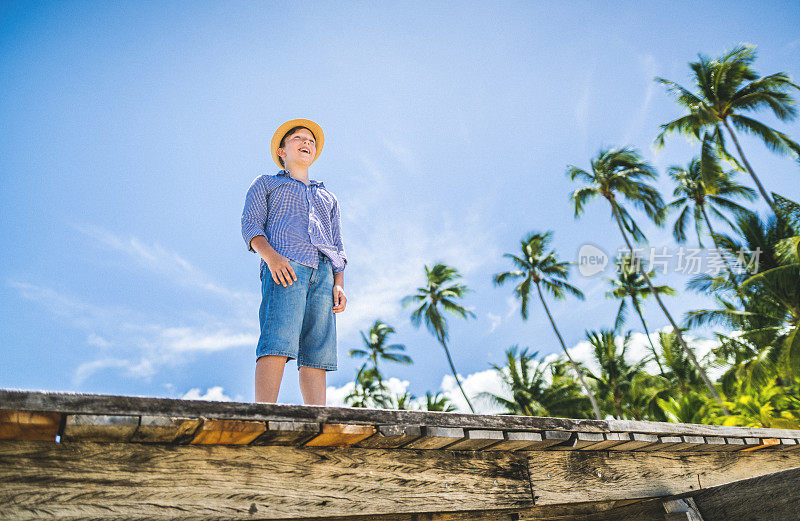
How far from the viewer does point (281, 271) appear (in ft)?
8.77

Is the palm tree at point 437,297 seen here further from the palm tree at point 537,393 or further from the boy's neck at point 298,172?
the boy's neck at point 298,172

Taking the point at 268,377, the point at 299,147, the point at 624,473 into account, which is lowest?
the point at 624,473

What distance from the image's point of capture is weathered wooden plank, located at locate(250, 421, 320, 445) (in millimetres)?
1559

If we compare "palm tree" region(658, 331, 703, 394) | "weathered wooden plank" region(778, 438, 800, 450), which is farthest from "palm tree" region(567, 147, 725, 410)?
"weathered wooden plank" region(778, 438, 800, 450)

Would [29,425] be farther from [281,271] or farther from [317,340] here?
[317,340]

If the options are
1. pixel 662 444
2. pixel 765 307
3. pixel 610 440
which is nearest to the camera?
pixel 610 440

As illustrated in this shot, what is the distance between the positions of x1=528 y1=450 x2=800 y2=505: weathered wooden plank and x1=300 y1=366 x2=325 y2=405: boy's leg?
1.09 metres

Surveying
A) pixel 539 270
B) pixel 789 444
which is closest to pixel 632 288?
pixel 539 270

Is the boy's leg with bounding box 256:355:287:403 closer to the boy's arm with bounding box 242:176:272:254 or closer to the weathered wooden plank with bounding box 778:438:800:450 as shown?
the boy's arm with bounding box 242:176:272:254

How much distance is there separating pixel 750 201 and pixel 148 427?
2988cm

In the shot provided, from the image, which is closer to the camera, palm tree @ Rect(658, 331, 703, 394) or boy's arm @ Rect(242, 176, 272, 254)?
boy's arm @ Rect(242, 176, 272, 254)

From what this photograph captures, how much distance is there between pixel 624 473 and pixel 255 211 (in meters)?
2.32

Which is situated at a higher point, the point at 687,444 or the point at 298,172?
the point at 298,172

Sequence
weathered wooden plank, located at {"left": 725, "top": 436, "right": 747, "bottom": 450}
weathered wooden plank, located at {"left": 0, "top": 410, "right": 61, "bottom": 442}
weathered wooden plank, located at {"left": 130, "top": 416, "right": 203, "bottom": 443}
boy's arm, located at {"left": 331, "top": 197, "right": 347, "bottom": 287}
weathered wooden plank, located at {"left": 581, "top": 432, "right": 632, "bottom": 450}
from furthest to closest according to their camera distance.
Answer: boy's arm, located at {"left": 331, "top": 197, "right": 347, "bottom": 287} < weathered wooden plank, located at {"left": 725, "top": 436, "right": 747, "bottom": 450} < weathered wooden plank, located at {"left": 581, "top": 432, "right": 632, "bottom": 450} < weathered wooden plank, located at {"left": 130, "top": 416, "right": 203, "bottom": 443} < weathered wooden plank, located at {"left": 0, "top": 410, "right": 61, "bottom": 442}
